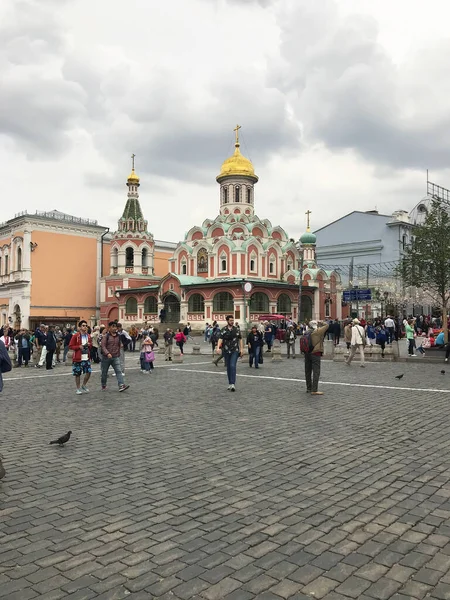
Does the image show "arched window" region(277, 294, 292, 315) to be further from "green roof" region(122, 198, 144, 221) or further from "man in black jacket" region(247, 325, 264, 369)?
"man in black jacket" region(247, 325, 264, 369)

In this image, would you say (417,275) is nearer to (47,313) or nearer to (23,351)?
(23,351)

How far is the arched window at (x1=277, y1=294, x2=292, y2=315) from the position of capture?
47388mm

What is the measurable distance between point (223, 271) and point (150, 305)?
8417mm

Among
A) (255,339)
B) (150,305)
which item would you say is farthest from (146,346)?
(150,305)

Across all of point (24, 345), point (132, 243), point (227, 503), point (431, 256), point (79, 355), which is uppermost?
point (132, 243)

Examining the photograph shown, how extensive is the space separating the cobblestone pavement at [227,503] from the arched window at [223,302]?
3447 centimetres

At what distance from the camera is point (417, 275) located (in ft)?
75.0

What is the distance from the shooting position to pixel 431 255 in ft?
72.8

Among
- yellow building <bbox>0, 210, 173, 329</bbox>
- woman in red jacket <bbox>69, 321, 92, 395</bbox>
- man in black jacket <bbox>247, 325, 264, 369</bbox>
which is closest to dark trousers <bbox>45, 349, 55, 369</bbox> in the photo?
man in black jacket <bbox>247, 325, 264, 369</bbox>

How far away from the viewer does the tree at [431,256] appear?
72.2 ft

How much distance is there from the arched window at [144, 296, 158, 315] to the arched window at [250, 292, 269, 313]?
10.5 metres

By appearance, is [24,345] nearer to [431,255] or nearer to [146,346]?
[146,346]

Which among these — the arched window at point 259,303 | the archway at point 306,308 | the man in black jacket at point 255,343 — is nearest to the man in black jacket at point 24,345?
the man in black jacket at point 255,343

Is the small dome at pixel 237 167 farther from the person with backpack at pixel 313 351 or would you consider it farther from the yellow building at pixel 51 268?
the person with backpack at pixel 313 351
